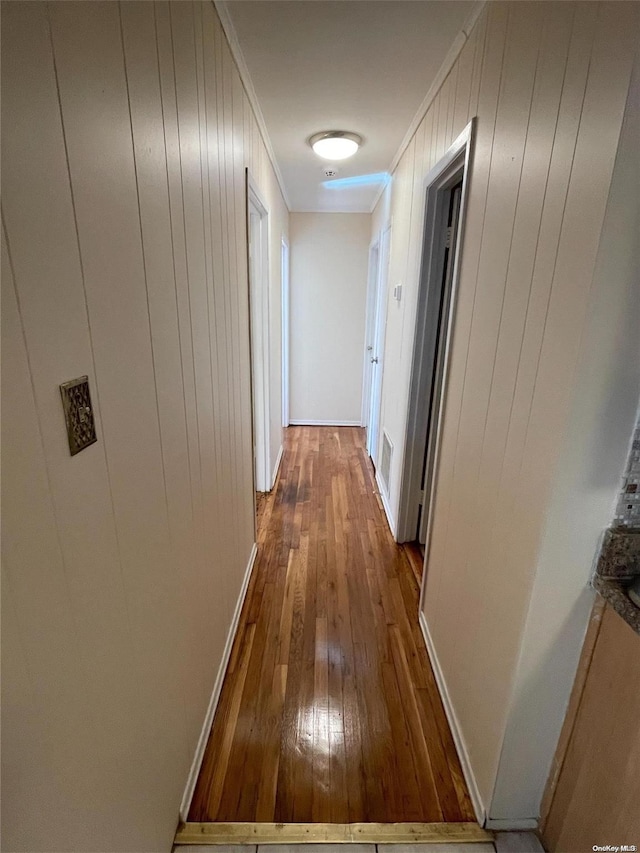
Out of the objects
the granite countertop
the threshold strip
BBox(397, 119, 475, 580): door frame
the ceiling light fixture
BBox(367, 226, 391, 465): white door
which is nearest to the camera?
the granite countertop

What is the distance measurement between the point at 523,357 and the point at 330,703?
56.8 inches

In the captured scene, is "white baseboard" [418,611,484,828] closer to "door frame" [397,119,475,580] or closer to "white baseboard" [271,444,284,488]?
"door frame" [397,119,475,580]

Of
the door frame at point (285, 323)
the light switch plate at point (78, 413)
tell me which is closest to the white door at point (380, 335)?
the door frame at point (285, 323)

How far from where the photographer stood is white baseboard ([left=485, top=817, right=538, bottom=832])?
1168 millimetres

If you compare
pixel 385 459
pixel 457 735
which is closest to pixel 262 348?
pixel 385 459

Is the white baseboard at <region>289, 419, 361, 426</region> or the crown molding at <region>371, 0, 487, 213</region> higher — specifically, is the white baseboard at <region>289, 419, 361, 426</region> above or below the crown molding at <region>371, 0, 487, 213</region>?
below

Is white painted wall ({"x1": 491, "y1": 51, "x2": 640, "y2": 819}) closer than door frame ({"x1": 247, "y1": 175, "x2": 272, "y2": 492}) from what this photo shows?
Yes

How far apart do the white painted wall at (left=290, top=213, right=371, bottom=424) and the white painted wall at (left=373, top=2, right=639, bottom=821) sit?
2912 millimetres

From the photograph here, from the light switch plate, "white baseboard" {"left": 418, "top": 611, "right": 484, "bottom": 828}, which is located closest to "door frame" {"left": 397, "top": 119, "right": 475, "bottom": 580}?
"white baseboard" {"left": 418, "top": 611, "right": 484, "bottom": 828}

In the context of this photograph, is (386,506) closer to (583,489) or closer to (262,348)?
(262,348)

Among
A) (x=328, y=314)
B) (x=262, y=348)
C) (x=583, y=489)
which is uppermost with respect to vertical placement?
(x=328, y=314)

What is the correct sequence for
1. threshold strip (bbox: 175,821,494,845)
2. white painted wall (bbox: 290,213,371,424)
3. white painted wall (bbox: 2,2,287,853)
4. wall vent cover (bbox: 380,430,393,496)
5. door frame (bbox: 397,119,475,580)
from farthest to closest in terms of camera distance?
1. white painted wall (bbox: 290,213,371,424)
2. wall vent cover (bbox: 380,430,393,496)
3. door frame (bbox: 397,119,475,580)
4. threshold strip (bbox: 175,821,494,845)
5. white painted wall (bbox: 2,2,287,853)

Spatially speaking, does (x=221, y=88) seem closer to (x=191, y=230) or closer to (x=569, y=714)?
(x=191, y=230)

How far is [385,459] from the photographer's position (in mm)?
3123
